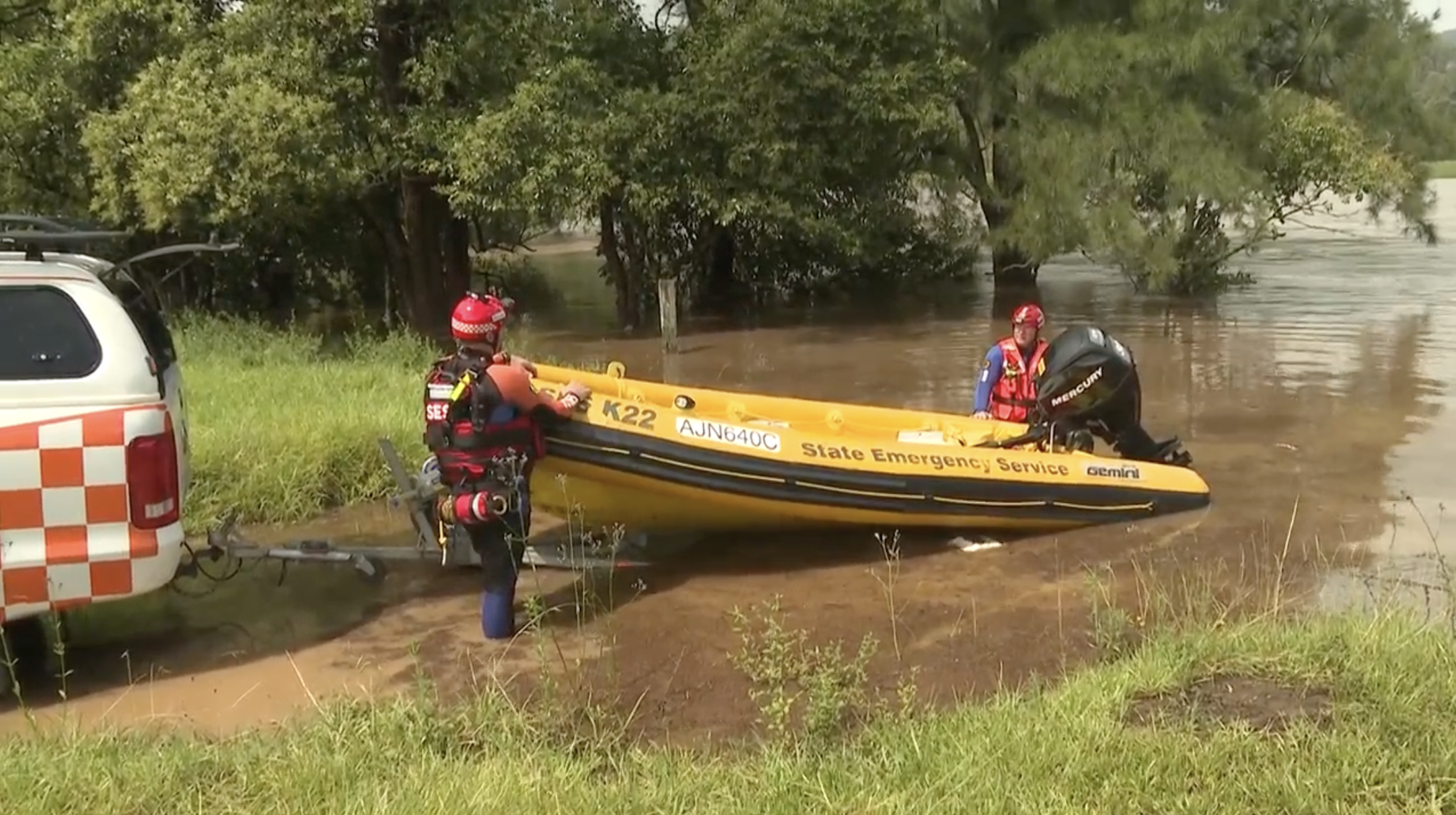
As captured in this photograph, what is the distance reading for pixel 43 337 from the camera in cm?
445

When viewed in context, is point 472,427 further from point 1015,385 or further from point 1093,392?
point 1015,385

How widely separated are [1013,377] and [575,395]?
3050 mm

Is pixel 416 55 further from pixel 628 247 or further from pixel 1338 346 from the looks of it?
pixel 1338 346

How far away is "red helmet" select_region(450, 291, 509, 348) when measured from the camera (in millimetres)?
5328

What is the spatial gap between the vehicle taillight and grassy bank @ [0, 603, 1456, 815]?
0.81 metres

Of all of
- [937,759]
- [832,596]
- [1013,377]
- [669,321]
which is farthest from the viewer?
[669,321]

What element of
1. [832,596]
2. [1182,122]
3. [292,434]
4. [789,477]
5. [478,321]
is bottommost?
[832,596]

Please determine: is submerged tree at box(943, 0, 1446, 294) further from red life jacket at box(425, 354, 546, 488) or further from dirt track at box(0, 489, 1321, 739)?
red life jacket at box(425, 354, 546, 488)

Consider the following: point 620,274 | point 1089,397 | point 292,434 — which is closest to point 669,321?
point 620,274

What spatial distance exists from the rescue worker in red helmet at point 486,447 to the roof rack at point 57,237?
3.19ft

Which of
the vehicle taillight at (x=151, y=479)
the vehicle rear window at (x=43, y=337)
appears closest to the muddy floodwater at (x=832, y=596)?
the vehicle taillight at (x=151, y=479)

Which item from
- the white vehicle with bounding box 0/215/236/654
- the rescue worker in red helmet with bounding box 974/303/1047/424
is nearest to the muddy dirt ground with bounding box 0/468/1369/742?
the white vehicle with bounding box 0/215/236/654

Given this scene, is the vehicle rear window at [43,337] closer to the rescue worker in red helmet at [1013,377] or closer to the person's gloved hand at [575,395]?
the person's gloved hand at [575,395]

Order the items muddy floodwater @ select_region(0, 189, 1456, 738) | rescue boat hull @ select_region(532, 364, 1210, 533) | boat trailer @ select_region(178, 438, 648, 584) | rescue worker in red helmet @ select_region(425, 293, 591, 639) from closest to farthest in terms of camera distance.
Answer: muddy floodwater @ select_region(0, 189, 1456, 738) → rescue worker in red helmet @ select_region(425, 293, 591, 639) → boat trailer @ select_region(178, 438, 648, 584) → rescue boat hull @ select_region(532, 364, 1210, 533)
